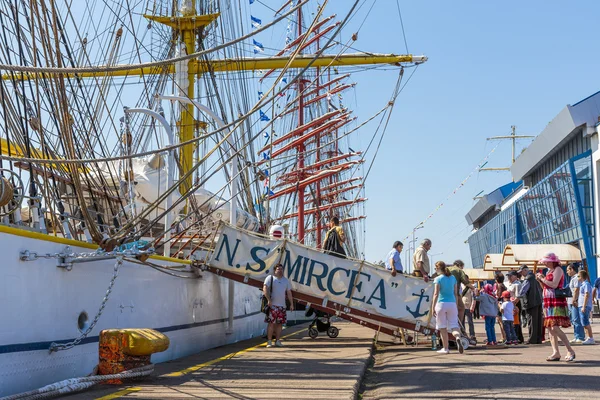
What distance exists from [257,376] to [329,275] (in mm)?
4818

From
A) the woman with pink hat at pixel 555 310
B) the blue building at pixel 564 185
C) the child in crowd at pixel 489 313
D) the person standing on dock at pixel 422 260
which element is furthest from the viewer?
the blue building at pixel 564 185

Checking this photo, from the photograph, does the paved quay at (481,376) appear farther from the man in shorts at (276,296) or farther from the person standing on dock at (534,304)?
the person standing on dock at (534,304)

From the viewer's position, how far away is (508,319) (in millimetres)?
15430

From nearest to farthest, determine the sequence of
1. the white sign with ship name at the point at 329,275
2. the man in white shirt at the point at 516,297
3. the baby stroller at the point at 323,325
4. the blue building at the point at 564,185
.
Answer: the white sign with ship name at the point at 329,275 < the baby stroller at the point at 323,325 < the man in white shirt at the point at 516,297 < the blue building at the point at 564,185

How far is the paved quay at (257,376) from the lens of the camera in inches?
293

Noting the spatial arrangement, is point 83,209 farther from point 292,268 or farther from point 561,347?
point 561,347

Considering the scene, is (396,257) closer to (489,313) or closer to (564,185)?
(489,313)

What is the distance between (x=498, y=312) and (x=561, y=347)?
216cm

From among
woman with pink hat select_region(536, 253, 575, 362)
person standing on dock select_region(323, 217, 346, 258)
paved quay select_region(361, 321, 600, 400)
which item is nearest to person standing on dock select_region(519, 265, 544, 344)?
paved quay select_region(361, 321, 600, 400)

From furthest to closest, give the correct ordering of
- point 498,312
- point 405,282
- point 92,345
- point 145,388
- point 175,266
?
1. point 498,312
2. point 405,282
3. point 175,266
4. point 92,345
5. point 145,388

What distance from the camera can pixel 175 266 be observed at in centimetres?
1223

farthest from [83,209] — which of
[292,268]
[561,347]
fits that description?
[561,347]

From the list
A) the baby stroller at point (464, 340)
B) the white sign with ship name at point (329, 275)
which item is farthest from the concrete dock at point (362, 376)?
the white sign with ship name at point (329, 275)

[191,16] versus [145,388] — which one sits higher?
[191,16]
